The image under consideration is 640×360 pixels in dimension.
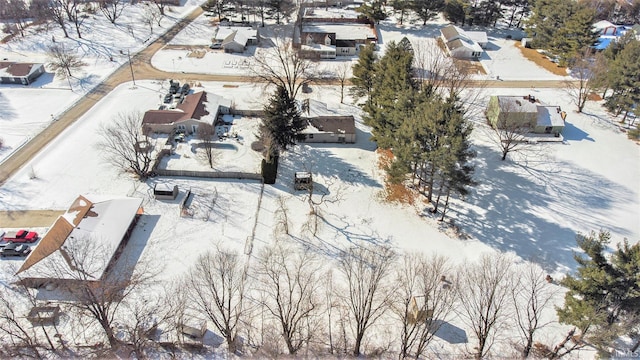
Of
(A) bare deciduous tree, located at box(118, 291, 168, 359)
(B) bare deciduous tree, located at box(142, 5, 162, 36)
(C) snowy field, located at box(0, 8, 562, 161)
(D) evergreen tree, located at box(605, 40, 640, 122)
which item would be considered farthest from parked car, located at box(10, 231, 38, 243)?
(D) evergreen tree, located at box(605, 40, 640, 122)

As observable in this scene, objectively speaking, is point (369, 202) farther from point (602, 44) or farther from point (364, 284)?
point (602, 44)

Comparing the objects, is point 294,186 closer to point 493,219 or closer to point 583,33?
point 493,219

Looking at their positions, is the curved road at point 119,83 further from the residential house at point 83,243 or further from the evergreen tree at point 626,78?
the residential house at point 83,243

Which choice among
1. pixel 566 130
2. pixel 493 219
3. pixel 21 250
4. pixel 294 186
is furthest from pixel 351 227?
pixel 566 130

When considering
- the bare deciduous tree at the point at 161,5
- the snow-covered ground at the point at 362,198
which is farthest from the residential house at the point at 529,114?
the bare deciduous tree at the point at 161,5

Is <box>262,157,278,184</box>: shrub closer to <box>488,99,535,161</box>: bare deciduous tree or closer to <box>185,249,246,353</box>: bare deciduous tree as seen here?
<box>185,249,246,353</box>: bare deciduous tree

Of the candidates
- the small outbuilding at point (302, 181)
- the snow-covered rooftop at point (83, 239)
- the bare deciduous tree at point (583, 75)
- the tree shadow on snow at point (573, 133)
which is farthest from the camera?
the bare deciduous tree at point (583, 75)
